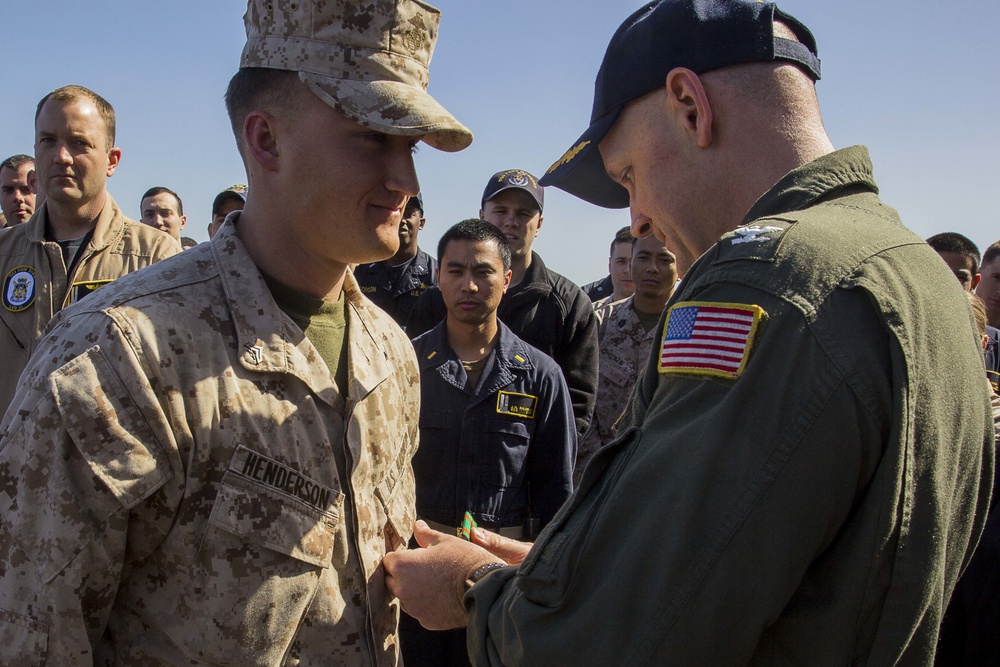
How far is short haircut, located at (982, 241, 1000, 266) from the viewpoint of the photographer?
7.86 metres

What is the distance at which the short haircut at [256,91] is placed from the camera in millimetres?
1997

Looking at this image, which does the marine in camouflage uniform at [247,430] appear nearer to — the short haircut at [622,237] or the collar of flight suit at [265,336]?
the collar of flight suit at [265,336]

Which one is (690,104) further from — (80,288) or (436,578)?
(80,288)

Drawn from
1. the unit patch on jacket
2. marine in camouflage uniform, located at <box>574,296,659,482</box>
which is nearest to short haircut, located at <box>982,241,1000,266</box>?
marine in camouflage uniform, located at <box>574,296,659,482</box>

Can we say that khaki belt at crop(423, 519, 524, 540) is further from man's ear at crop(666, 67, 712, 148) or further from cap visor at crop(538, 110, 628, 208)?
man's ear at crop(666, 67, 712, 148)

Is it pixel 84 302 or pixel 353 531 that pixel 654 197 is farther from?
pixel 84 302

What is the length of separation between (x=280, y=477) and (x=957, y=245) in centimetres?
761

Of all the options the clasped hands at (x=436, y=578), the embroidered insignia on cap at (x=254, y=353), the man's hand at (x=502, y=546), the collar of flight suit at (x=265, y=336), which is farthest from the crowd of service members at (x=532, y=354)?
the embroidered insignia on cap at (x=254, y=353)

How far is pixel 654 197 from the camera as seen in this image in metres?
1.93

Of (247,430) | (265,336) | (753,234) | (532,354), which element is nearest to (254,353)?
(265,336)

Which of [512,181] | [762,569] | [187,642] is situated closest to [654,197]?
[762,569]

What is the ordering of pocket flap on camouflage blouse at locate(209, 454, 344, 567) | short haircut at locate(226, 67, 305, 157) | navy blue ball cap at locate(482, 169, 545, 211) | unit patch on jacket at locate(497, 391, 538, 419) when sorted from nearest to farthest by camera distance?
pocket flap on camouflage blouse at locate(209, 454, 344, 567)
short haircut at locate(226, 67, 305, 157)
unit patch on jacket at locate(497, 391, 538, 419)
navy blue ball cap at locate(482, 169, 545, 211)

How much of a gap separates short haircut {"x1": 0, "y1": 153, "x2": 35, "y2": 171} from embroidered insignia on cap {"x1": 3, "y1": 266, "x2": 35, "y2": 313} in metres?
4.60

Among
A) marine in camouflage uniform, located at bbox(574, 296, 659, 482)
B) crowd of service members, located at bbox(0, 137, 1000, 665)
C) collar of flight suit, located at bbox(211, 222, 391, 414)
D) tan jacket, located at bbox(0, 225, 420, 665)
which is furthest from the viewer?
marine in camouflage uniform, located at bbox(574, 296, 659, 482)
